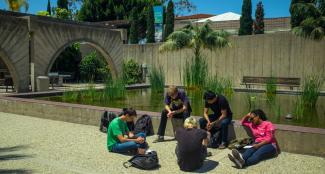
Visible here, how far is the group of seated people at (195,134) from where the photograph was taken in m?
5.14

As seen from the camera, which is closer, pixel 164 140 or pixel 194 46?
pixel 164 140

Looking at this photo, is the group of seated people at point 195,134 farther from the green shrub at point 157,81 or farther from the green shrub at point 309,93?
the green shrub at point 157,81

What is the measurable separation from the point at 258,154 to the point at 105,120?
3369mm

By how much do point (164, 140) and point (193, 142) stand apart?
1954 mm

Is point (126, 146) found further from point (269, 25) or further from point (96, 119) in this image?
point (269, 25)

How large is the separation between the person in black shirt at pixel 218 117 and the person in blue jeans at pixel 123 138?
3.76 ft

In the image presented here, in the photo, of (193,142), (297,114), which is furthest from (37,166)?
(297,114)

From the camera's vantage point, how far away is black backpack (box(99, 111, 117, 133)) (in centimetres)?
771

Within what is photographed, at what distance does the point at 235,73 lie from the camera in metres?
18.4

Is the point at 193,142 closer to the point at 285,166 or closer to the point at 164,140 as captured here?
the point at 285,166

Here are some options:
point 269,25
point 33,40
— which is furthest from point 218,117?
point 269,25

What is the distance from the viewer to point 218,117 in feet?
21.5

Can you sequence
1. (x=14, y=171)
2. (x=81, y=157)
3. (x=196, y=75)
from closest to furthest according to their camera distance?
(x=14, y=171) < (x=81, y=157) < (x=196, y=75)

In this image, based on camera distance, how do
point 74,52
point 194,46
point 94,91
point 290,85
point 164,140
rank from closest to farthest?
1. point 164,140
2. point 94,91
3. point 290,85
4. point 194,46
5. point 74,52
